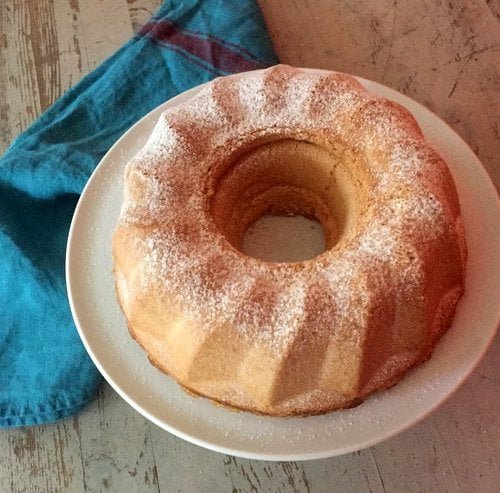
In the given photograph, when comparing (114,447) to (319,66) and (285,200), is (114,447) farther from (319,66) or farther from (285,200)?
(319,66)

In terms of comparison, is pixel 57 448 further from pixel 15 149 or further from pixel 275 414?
pixel 15 149

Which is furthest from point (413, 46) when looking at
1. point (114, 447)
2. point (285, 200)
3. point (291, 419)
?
point (114, 447)

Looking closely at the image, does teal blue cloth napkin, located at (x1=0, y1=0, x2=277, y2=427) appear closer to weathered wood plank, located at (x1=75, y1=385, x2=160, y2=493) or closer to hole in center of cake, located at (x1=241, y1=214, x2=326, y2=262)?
weathered wood plank, located at (x1=75, y1=385, x2=160, y2=493)

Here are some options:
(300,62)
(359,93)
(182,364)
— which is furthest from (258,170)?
(300,62)

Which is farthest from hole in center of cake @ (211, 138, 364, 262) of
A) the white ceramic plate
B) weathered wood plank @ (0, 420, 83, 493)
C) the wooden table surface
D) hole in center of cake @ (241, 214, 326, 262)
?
weathered wood plank @ (0, 420, 83, 493)

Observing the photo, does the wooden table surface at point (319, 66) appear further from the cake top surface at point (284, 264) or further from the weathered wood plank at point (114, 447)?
the cake top surface at point (284, 264)

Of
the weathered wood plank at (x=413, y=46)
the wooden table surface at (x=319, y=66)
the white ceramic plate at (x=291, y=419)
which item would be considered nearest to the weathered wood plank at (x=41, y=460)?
the wooden table surface at (x=319, y=66)
